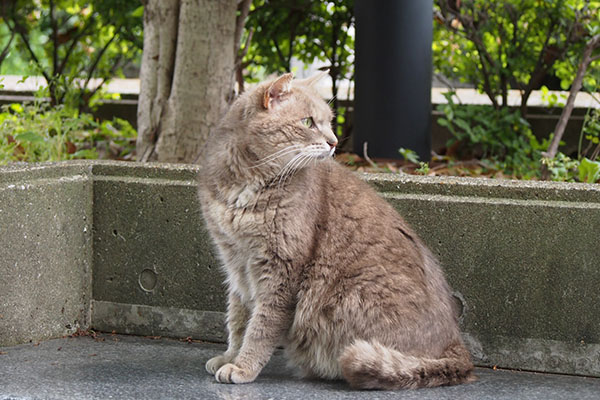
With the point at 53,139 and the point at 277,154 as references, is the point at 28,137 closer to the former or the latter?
the point at 53,139

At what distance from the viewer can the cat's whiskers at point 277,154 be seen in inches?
142

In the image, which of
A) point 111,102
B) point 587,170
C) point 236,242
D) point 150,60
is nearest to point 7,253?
point 236,242

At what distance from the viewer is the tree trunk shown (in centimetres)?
518

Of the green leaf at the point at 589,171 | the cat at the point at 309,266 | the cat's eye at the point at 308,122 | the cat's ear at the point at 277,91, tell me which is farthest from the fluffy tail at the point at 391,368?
the green leaf at the point at 589,171

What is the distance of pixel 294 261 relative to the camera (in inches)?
143

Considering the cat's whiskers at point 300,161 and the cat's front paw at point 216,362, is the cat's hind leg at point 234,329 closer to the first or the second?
the cat's front paw at point 216,362

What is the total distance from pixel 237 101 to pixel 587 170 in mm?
2071

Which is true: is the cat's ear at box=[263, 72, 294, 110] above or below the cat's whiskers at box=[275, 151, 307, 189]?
above

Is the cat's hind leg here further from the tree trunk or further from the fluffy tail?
the tree trunk

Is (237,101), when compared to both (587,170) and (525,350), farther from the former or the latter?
(587,170)

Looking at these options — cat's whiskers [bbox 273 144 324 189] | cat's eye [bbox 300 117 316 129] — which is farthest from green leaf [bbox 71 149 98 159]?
cat's eye [bbox 300 117 316 129]

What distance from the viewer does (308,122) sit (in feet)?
11.9

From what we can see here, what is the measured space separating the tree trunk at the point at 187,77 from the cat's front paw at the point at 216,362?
1.66 m

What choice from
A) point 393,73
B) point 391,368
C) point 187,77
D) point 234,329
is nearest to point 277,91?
point 234,329
